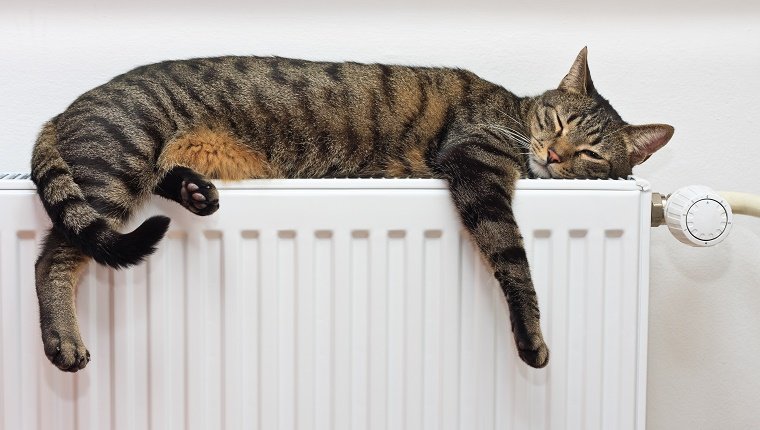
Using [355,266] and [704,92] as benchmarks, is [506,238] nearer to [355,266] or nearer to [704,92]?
[355,266]

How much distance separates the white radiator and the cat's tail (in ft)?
0.16

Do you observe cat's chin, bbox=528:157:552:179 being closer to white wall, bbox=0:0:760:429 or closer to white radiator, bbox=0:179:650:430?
white radiator, bbox=0:179:650:430

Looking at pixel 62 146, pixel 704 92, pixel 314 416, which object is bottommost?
pixel 314 416

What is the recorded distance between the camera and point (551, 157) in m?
1.12

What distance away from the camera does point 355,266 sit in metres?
1.01

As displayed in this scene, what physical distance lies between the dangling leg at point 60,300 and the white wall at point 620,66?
1.30 ft

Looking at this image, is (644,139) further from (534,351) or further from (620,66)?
(534,351)

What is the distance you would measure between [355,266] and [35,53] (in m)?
0.69

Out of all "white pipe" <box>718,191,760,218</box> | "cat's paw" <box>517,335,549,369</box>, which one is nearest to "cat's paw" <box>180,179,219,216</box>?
"cat's paw" <box>517,335,549,369</box>

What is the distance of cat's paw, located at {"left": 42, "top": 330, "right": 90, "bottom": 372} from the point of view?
94 centimetres

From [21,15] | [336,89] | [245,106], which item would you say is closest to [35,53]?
[21,15]

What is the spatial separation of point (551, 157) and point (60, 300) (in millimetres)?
721

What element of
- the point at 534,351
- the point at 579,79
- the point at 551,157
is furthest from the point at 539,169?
the point at 534,351

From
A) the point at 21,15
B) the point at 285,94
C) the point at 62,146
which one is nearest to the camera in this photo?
the point at 62,146
